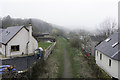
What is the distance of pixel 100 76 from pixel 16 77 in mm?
8456

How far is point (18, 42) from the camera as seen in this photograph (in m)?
17.8

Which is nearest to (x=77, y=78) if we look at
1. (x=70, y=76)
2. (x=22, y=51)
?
(x=70, y=76)

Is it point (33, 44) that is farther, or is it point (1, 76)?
point (33, 44)

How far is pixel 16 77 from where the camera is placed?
781cm

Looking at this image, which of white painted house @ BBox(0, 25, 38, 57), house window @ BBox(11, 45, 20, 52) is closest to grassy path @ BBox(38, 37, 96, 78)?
white painted house @ BBox(0, 25, 38, 57)

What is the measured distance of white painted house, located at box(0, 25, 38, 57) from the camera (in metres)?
16.8

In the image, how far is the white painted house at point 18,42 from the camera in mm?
16766

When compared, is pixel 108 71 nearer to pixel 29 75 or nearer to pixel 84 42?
pixel 29 75

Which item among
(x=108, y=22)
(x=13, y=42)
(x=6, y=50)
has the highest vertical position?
(x=108, y=22)

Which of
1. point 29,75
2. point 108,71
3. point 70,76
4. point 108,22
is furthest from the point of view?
point 108,22

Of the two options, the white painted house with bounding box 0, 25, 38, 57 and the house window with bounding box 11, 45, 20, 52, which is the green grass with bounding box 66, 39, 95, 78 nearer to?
the white painted house with bounding box 0, 25, 38, 57

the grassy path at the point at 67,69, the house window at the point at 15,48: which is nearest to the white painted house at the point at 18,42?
the house window at the point at 15,48

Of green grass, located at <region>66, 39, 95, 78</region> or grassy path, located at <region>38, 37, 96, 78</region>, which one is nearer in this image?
grassy path, located at <region>38, 37, 96, 78</region>

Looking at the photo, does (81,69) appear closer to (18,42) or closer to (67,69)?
(67,69)
